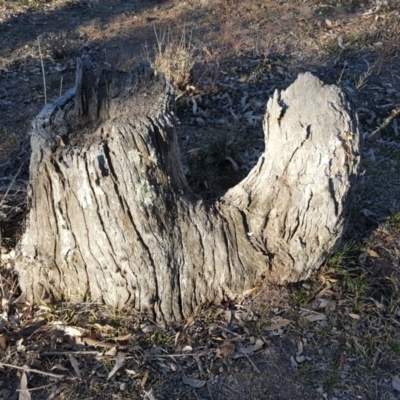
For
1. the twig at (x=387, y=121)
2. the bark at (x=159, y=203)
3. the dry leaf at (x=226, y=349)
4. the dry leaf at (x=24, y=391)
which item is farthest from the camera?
the twig at (x=387, y=121)

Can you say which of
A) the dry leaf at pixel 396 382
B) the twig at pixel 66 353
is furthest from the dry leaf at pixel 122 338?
the dry leaf at pixel 396 382

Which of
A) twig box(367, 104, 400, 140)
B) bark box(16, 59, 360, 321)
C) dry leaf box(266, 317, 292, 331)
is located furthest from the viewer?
twig box(367, 104, 400, 140)

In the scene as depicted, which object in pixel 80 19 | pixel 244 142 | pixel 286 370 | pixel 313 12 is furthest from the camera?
pixel 80 19

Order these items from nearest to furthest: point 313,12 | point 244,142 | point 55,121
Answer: point 55,121, point 244,142, point 313,12

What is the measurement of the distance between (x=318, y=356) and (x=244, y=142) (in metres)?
2.28

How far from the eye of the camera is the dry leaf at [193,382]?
104 inches

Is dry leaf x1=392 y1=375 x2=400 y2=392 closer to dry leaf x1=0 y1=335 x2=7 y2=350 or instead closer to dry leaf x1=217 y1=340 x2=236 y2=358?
dry leaf x1=217 y1=340 x2=236 y2=358

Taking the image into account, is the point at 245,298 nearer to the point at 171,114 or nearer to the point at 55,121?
the point at 171,114

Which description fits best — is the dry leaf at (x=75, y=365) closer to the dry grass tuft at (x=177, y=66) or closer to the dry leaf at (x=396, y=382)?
the dry leaf at (x=396, y=382)

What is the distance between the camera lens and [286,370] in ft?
8.86

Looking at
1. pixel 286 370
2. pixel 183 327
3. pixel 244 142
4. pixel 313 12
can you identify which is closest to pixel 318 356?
pixel 286 370

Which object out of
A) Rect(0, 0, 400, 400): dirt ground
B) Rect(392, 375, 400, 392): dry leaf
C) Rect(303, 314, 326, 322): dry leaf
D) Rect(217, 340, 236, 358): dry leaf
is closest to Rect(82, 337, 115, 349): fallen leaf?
Rect(0, 0, 400, 400): dirt ground

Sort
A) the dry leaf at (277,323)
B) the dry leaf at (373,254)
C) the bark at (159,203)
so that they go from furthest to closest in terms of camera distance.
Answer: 1. the dry leaf at (373,254)
2. the dry leaf at (277,323)
3. the bark at (159,203)

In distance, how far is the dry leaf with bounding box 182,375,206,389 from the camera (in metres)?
2.64
